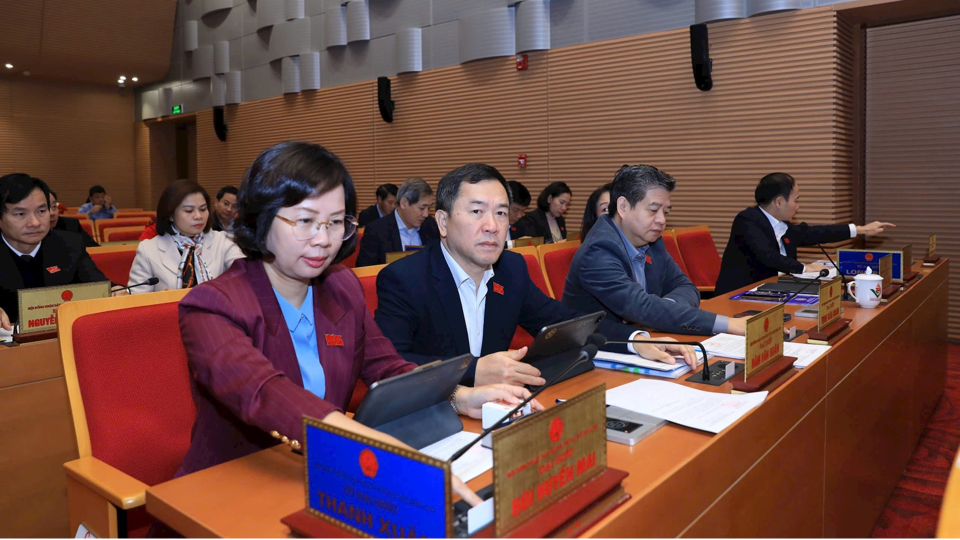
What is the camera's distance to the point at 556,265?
3.17m

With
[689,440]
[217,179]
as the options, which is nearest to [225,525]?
[689,440]

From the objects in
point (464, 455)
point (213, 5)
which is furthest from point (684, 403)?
point (213, 5)

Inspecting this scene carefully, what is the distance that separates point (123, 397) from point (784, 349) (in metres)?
1.81

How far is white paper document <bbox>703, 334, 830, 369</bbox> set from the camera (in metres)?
1.92

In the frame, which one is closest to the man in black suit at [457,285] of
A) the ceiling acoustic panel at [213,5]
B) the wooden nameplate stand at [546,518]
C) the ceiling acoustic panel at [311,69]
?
the wooden nameplate stand at [546,518]

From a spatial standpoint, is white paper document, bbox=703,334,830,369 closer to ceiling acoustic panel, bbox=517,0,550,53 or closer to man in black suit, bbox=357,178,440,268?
man in black suit, bbox=357,178,440,268

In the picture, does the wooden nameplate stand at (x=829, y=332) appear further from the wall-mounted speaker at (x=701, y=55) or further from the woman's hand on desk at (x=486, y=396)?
the wall-mounted speaker at (x=701, y=55)

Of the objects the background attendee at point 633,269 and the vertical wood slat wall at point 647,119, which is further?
the vertical wood slat wall at point 647,119

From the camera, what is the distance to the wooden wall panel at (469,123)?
23.9ft

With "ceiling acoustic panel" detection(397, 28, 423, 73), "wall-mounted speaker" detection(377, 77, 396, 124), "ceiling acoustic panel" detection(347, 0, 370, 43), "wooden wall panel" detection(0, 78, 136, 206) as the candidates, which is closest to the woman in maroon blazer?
"ceiling acoustic panel" detection(397, 28, 423, 73)

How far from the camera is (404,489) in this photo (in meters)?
0.87

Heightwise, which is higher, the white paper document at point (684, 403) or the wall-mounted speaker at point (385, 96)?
the wall-mounted speaker at point (385, 96)

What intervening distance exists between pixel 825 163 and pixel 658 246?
3247 mm

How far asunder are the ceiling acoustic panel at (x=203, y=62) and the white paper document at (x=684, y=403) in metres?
11.3
